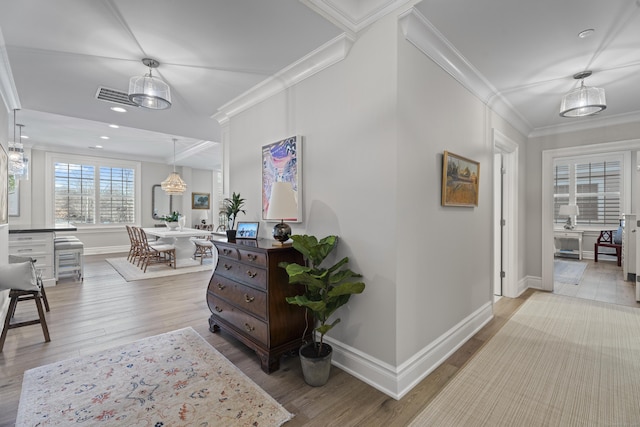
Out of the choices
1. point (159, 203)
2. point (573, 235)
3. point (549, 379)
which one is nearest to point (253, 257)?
point (549, 379)

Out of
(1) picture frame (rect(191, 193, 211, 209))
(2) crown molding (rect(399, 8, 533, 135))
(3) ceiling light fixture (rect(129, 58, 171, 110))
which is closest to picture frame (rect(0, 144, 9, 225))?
(3) ceiling light fixture (rect(129, 58, 171, 110))

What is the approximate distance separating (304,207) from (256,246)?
0.59 meters

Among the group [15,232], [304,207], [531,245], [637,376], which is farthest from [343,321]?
[15,232]

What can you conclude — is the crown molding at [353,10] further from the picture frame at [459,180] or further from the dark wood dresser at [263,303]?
the dark wood dresser at [263,303]

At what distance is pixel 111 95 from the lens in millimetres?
3279

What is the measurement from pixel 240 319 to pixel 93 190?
781 cm

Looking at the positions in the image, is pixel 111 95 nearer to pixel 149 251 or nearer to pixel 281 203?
pixel 281 203

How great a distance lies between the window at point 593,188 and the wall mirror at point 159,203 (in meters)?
11.0

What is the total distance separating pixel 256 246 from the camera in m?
2.32

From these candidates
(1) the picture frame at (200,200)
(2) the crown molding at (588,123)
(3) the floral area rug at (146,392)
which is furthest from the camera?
(1) the picture frame at (200,200)

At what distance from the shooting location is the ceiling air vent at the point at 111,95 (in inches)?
125

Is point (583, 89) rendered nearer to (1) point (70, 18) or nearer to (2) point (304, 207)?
(2) point (304, 207)

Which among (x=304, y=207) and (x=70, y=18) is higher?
(x=70, y=18)

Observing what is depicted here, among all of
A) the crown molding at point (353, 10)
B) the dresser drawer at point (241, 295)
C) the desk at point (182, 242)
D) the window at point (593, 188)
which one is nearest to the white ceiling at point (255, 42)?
the crown molding at point (353, 10)
